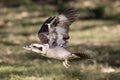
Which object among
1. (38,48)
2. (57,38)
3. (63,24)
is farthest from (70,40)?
(38,48)

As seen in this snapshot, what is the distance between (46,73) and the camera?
870cm

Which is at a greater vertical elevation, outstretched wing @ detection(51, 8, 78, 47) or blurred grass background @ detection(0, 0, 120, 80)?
blurred grass background @ detection(0, 0, 120, 80)

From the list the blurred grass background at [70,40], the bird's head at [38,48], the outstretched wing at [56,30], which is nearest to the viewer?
the bird's head at [38,48]

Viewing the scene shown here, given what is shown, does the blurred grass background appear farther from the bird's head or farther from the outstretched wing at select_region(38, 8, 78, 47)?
the bird's head

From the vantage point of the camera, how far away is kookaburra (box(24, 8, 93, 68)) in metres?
7.28

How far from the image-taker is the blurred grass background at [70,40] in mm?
8789

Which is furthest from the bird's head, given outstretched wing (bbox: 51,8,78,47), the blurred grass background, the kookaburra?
the blurred grass background

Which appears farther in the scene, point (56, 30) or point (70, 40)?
point (70, 40)

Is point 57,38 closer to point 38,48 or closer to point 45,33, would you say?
point 45,33

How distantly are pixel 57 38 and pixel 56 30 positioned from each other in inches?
4.8

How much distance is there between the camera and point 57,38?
7684mm

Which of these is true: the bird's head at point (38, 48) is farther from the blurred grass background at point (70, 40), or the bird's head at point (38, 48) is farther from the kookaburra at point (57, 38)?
the blurred grass background at point (70, 40)

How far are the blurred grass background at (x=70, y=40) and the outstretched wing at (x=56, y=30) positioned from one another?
0.77m

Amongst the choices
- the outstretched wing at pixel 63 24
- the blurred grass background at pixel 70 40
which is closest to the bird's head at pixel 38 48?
the outstretched wing at pixel 63 24
